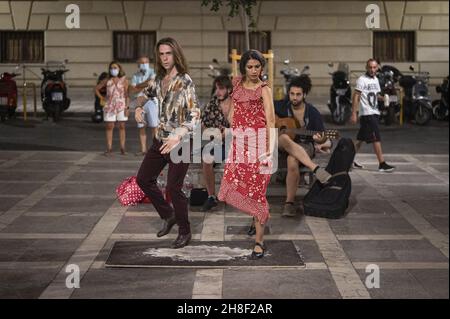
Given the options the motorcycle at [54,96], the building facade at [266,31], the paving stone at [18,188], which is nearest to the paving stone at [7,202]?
the paving stone at [18,188]

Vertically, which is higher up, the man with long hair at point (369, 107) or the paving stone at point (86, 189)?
the man with long hair at point (369, 107)

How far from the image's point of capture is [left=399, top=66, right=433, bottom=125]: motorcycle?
65.6 ft

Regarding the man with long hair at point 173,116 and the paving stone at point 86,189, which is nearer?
the man with long hair at point 173,116

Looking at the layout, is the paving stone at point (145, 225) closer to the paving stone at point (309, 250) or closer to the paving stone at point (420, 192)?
the paving stone at point (309, 250)

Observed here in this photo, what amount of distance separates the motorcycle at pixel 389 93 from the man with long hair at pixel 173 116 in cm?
1106

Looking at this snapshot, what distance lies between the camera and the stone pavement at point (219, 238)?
6570mm

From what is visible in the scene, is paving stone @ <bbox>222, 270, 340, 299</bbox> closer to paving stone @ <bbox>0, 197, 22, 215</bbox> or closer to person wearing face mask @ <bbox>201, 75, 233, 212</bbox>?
person wearing face mask @ <bbox>201, 75, 233, 212</bbox>

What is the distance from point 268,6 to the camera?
84.0ft

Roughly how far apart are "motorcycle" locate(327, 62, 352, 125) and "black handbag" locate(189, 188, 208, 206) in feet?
34.9

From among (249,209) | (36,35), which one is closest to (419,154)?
(249,209)

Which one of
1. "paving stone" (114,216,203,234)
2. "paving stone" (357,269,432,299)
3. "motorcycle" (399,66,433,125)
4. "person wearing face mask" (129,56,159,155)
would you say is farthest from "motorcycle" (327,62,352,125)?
"paving stone" (357,269,432,299)
